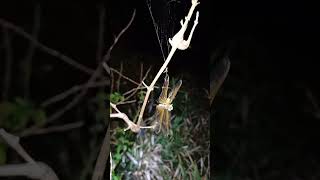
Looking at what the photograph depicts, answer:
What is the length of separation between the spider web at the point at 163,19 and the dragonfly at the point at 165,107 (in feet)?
0.30

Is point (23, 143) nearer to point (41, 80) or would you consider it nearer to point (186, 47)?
point (41, 80)

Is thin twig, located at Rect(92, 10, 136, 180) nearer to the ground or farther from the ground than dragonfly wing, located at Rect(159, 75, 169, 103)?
nearer to the ground

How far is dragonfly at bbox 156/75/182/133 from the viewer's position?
145 cm

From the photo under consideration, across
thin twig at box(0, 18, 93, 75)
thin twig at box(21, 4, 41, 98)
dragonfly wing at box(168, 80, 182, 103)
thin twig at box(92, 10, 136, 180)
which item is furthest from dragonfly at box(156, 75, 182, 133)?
thin twig at box(21, 4, 41, 98)

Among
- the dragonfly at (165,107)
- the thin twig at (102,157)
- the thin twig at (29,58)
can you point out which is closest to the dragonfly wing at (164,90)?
the dragonfly at (165,107)

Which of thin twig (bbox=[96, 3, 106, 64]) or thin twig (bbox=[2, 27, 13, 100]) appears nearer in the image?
thin twig (bbox=[2, 27, 13, 100])

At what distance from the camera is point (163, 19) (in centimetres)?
145

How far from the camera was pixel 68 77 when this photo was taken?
41.5 inches

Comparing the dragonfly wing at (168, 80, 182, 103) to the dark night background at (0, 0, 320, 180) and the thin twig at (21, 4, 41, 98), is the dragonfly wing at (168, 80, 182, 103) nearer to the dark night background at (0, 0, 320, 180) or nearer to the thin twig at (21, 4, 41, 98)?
the dark night background at (0, 0, 320, 180)

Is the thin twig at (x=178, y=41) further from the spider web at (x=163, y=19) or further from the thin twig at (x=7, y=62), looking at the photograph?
the thin twig at (x=7, y=62)

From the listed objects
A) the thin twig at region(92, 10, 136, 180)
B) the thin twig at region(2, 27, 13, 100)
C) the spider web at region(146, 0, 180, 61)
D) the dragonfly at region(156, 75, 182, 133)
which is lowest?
the thin twig at region(92, 10, 136, 180)

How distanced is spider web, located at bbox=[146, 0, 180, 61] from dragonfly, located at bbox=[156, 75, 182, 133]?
92 mm

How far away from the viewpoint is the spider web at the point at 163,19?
1418 millimetres

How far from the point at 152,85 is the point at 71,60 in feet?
1.33
